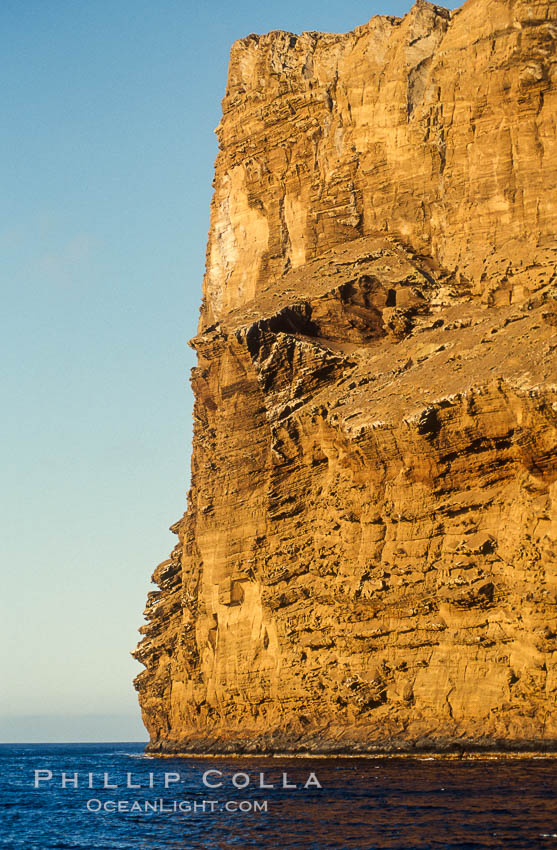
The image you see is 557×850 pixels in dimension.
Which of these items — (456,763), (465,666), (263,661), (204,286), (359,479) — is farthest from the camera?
(204,286)

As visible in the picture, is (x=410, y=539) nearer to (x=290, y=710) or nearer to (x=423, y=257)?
(x=290, y=710)

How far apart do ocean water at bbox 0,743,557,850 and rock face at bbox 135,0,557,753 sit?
4.94 m

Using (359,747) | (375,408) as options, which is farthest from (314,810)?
(375,408)

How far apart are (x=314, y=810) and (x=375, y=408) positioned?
23341 mm

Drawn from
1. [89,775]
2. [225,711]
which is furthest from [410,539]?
[89,775]

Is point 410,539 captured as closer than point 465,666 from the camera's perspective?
No

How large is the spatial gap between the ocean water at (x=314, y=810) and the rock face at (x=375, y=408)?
195 inches

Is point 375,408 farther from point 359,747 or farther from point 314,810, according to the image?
point 314,810

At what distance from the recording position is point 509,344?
164 ft

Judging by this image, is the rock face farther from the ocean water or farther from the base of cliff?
the ocean water

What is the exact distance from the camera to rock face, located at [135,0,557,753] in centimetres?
4691

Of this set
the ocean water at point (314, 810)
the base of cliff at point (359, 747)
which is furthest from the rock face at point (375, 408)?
the ocean water at point (314, 810)

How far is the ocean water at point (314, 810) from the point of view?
88.4 ft

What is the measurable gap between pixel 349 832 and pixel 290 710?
1092 inches
